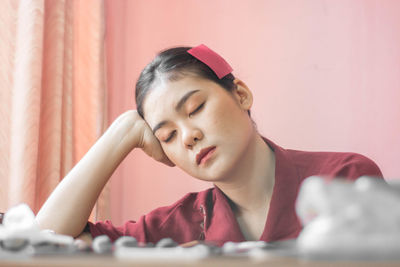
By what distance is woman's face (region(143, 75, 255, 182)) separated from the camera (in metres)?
0.96

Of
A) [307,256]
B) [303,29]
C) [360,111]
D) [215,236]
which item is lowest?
[215,236]

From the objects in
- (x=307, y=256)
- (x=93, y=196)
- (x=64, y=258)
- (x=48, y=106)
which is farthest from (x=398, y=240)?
(x=48, y=106)

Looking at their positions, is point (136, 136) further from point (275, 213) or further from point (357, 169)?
point (357, 169)

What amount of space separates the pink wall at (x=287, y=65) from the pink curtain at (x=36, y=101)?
32cm

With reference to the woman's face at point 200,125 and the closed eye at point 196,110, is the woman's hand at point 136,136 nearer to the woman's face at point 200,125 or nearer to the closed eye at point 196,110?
the woman's face at point 200,125

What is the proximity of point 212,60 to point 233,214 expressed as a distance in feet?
1.24

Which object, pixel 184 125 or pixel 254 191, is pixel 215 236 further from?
pixel 184 125

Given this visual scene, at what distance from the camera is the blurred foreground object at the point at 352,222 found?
0.33m

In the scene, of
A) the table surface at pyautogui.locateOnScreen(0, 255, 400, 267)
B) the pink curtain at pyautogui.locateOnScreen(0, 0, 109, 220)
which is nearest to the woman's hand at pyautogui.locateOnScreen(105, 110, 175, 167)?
the pink curtain at pyautogui.locateOnScreen(0, 0, 109, 220)

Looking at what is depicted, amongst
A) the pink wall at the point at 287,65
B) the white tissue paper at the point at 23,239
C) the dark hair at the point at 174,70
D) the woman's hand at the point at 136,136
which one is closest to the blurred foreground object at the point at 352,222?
the white tissue paper at the point at 23,239

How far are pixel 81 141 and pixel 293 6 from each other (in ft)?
3.34

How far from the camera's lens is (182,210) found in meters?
1.19

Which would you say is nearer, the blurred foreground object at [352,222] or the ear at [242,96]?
the blurred foreground object at [352,222]

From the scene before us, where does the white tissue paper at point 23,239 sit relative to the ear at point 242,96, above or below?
below
